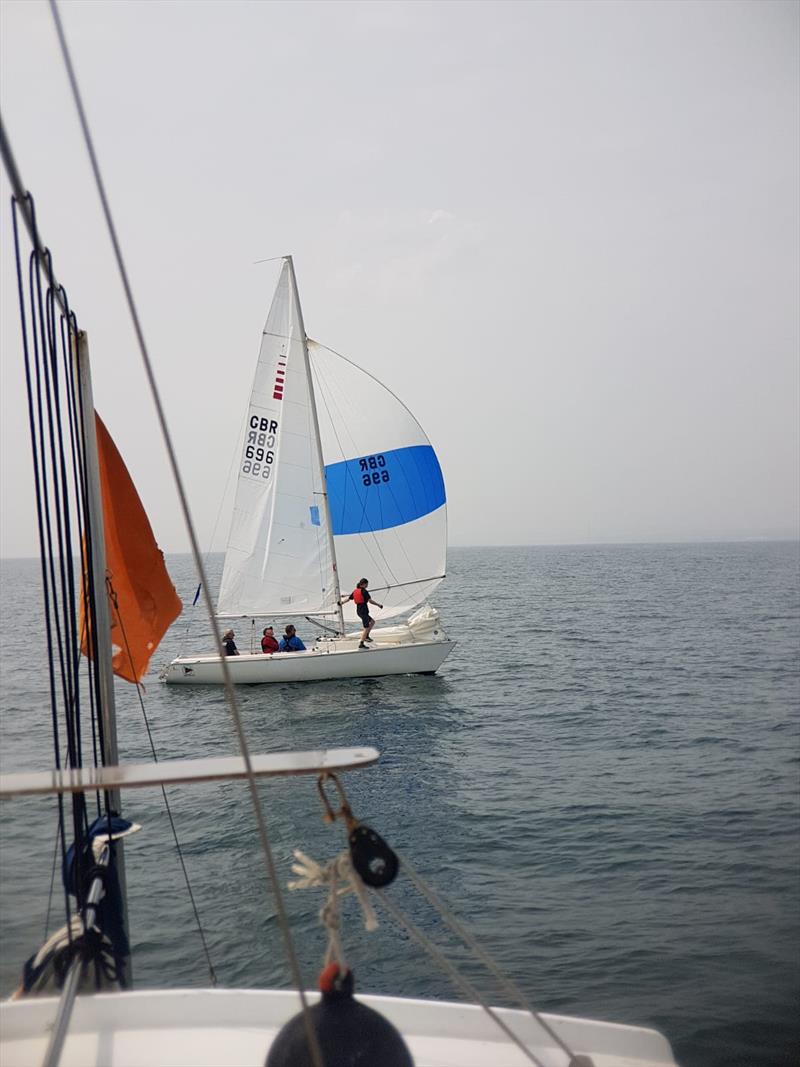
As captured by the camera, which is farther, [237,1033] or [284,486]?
[284,486]

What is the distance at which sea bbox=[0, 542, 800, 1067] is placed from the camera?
7.50m

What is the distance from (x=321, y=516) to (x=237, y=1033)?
19207 mm

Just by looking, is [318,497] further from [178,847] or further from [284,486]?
[178,847]

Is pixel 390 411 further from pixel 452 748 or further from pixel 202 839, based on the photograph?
pixel 202 839

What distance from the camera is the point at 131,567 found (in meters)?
6.26

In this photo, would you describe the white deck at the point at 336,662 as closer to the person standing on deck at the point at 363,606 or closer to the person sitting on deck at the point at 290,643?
the person standing on deck at the point at 363,606

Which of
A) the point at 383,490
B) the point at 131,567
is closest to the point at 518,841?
the point at 131,567

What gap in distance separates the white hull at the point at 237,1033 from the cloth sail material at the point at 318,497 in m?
18.8

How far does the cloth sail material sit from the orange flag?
15652 mm

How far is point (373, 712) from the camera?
18297 millimetres

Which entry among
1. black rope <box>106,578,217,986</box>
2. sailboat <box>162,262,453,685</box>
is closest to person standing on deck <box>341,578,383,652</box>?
sailboat <box>162,262,453,685</box>

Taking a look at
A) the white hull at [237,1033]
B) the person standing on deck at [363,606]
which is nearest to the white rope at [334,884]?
the white hull at [237,1033]

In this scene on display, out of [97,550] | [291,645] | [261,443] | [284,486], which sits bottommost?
[291,645]

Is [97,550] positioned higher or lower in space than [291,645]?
higher
